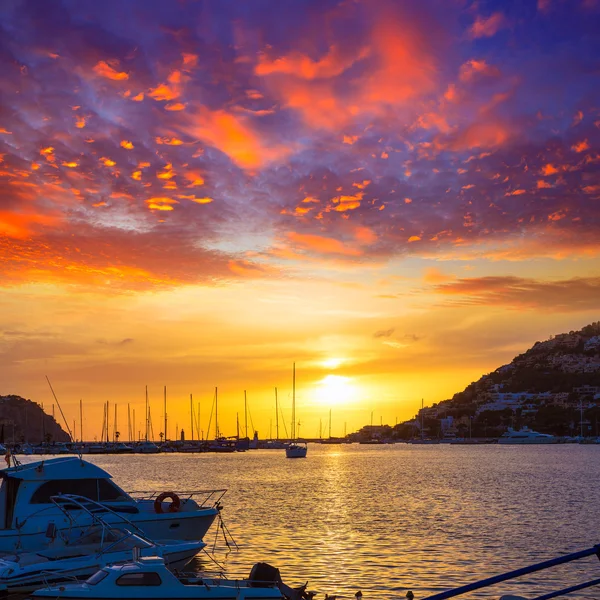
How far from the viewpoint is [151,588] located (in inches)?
856

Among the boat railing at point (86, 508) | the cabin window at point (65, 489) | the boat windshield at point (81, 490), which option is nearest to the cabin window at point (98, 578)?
the boat railing at point (86, 508)

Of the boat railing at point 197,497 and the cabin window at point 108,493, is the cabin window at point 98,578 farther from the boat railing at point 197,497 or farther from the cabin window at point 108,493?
the boat railing at point 197,497

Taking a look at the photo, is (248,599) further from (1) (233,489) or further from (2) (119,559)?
(1) (233,489)

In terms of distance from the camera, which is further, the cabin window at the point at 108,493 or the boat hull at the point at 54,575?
the cabin window at the point at 108,493

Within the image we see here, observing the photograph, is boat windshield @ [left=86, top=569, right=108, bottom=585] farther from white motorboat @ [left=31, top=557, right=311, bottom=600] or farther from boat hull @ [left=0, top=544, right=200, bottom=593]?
boat hull @ [left=0, top=544, right=200, bottom=593]

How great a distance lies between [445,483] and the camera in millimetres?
100438

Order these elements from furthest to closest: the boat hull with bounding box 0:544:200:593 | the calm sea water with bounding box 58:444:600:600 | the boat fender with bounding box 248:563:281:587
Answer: the calm sea water with bounding box 58:444:600:600 → the boat hull with bounding box 0:544:200:593 → the boat fender with bounding box 248:563:281:587

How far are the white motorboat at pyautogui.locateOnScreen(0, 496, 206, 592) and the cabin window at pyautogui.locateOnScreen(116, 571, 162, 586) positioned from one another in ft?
4.32

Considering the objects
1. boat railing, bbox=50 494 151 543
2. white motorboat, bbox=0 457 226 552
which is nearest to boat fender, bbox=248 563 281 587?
boat railing, bbox=50 494 151 543

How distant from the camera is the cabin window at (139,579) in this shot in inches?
854

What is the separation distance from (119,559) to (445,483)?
79896mm

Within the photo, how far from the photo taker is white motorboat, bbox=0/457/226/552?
3006 cm

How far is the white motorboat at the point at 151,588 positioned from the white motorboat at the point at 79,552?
1.13m

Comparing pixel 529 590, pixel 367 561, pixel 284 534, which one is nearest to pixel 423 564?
pixel 367 561
